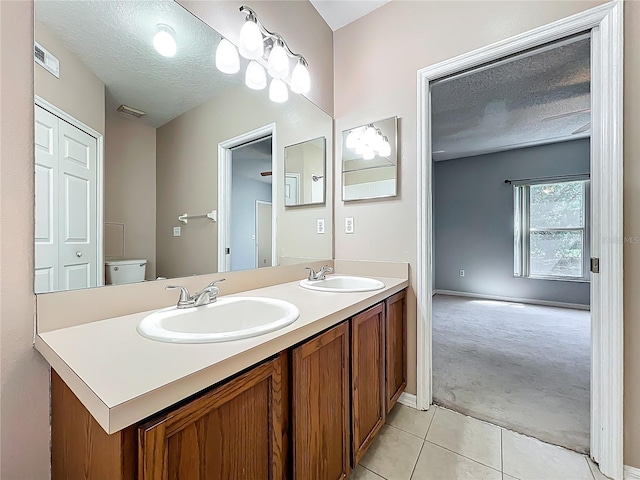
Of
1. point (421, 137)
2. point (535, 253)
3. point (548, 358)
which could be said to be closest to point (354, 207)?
point (421, 137)

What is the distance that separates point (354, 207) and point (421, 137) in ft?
1.98

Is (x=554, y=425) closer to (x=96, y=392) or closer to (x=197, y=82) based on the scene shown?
(x=96, y=392)

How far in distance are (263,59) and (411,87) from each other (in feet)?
2.93

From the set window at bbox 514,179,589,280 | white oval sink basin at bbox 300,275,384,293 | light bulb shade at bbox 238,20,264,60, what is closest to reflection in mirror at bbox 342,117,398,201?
white oval sink basin at bbox 300,275,384,293

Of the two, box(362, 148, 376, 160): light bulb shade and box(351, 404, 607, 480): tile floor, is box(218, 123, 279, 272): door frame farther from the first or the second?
box(351, 404, 607, 480): tile floor

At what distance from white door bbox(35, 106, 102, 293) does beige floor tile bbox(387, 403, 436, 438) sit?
5.24ft

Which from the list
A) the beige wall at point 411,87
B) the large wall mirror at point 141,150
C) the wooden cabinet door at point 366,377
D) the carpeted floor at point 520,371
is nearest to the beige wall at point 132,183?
the large wall mirror at point 141,150

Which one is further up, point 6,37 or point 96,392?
point 6,37

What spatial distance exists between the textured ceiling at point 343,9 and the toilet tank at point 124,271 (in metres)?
1.95

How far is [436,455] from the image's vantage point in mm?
1321

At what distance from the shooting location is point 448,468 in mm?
1246

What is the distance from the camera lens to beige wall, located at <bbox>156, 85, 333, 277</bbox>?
44.9 inches

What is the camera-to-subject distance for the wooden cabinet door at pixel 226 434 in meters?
0.53

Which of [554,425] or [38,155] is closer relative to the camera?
[38,155]
